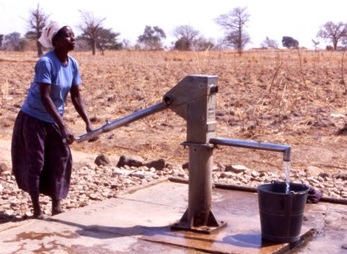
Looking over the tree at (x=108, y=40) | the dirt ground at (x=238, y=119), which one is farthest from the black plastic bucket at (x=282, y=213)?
the tree at (x=108, y=40)

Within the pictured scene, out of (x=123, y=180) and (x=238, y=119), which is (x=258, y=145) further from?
(x=238, y=119)

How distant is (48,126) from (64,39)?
69 centimetres

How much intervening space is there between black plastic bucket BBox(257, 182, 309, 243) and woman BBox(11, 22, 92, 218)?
156 cm

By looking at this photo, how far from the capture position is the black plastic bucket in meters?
4.36

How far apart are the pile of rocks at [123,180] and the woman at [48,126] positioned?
36cm

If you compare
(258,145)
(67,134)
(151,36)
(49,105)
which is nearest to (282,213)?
(258,145)

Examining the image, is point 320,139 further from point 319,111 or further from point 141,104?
point 141,104

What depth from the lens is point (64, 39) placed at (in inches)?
206

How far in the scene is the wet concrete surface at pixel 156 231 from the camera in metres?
4.41

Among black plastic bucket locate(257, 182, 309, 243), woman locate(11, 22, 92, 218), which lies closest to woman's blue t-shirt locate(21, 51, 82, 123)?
woman locate(11, 22, 92, 218)

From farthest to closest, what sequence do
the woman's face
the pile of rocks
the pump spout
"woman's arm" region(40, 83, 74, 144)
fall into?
the pile of rocks
the woman's face
"woman's arm" region(40, 83, 74, 144)
the pump spout

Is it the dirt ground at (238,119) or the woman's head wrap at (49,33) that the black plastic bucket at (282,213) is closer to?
the woman's head wrap at (49,33)

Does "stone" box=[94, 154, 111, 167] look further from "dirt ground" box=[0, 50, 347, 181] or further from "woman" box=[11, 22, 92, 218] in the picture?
"woman" box=[11, 22, 92, 218]

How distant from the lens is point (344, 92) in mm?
15695
